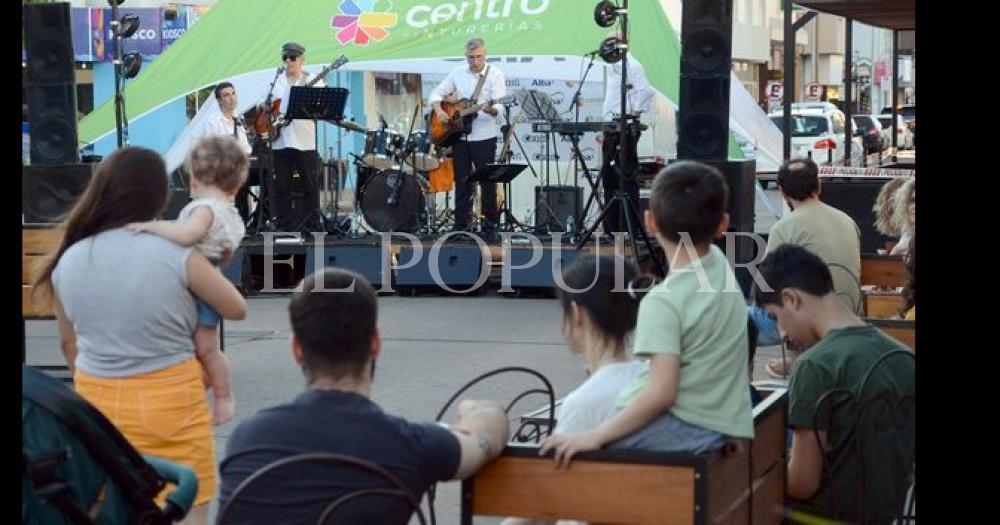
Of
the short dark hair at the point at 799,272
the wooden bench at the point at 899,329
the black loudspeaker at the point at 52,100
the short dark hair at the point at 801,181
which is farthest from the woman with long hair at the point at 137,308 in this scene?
the black loudspeaker at the point at 52,100

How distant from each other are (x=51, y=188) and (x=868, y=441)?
9.58m

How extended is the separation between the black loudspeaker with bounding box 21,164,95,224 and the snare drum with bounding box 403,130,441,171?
4258 mm

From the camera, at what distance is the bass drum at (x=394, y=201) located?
52.2ft

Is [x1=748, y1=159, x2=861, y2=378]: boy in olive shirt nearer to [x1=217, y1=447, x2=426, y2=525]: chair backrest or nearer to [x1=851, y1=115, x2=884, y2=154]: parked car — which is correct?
[x1=217, y1=447, x2=426, y2=525]: chair backrest

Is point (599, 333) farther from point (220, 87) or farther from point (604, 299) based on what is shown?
point (220, 87)

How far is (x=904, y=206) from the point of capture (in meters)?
8.10

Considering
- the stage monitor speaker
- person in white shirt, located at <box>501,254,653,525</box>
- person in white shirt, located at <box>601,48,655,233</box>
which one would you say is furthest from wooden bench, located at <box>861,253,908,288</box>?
the stage monitor speaker

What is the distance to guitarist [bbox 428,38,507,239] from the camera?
50.0ft

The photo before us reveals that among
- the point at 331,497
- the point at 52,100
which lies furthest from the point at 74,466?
the point at 52,100

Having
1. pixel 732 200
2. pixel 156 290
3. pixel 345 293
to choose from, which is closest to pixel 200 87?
pixel 732 200

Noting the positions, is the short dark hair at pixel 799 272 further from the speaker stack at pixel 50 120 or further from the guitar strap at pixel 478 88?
the guitar strap at pixel 478 88
